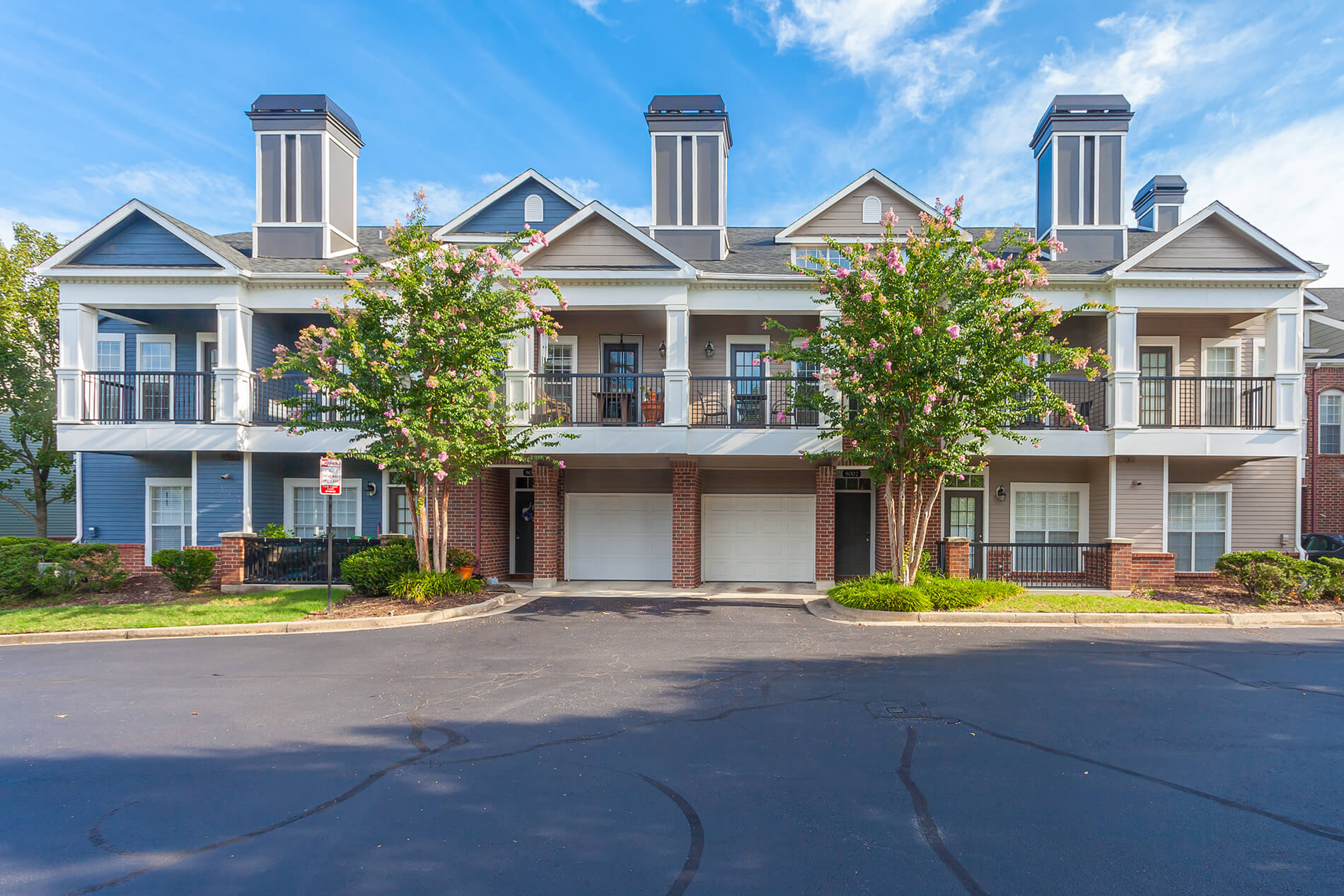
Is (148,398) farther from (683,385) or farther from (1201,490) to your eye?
(1201,490)

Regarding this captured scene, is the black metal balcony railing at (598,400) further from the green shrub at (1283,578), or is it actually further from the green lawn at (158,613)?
the green shrub at (1283,578)

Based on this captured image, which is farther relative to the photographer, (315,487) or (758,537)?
(315,487)

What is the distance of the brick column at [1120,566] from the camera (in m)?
13.8

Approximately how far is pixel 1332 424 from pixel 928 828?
24.1 meters

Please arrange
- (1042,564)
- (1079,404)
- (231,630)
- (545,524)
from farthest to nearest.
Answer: (1079,404) < (545,524) < (1042,564) < (231,630)

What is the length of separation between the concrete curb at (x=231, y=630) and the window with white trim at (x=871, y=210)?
1319cm

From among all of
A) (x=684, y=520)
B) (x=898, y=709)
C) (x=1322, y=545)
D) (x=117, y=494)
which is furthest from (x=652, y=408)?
(x=1322, y=545)

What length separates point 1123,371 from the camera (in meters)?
14.7

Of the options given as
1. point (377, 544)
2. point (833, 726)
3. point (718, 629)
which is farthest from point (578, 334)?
point (833, 726)

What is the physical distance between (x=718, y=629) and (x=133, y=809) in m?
7.72

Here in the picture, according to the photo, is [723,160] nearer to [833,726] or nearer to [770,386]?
[770,386]

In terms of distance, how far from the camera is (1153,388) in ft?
52.8

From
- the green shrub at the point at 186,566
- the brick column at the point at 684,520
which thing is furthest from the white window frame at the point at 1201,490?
the green shrub at the point at 186,566

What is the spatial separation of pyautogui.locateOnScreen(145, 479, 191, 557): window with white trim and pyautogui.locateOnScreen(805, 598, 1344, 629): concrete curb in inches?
629
